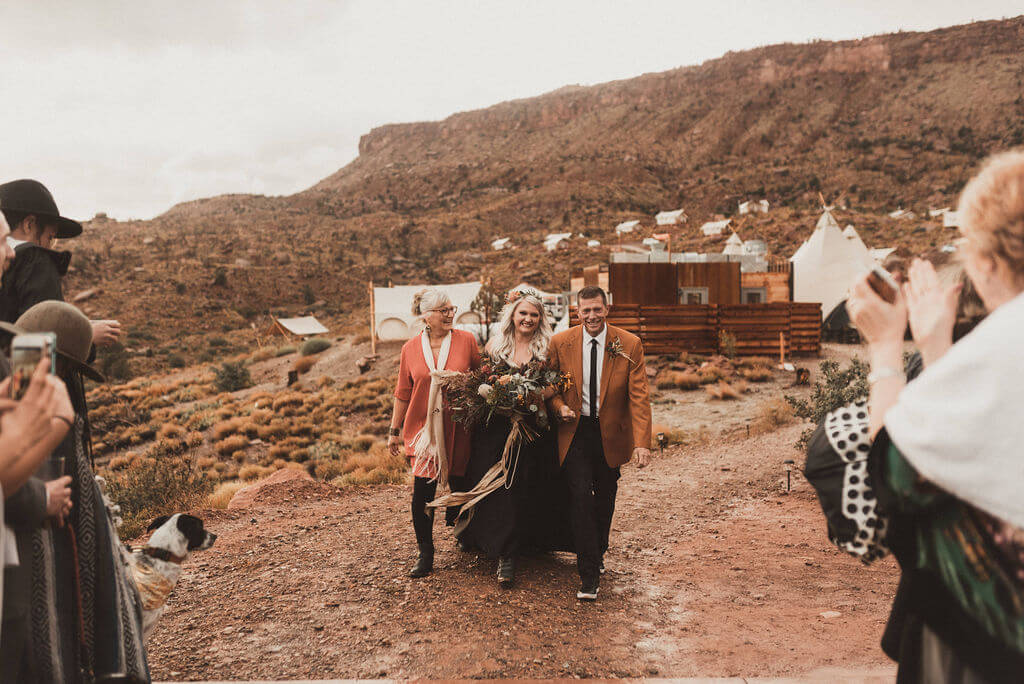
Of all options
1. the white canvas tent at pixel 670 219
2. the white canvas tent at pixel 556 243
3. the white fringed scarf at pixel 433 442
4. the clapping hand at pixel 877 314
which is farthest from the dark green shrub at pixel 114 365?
the white canvas tent at pixel 670 219

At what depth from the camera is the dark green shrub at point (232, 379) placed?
919 inches

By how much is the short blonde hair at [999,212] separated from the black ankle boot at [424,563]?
4.31m

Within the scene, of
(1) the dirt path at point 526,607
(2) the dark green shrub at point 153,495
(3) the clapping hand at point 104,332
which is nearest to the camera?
(3) the clapping hand at point 104,332

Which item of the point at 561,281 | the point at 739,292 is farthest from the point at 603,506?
the point at 561,281

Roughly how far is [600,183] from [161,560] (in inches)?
3234

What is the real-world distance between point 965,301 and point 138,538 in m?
7.99

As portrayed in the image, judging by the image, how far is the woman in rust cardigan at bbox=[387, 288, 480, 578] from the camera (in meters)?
4.64

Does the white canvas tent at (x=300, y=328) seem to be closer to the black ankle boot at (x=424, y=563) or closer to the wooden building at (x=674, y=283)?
the wooden building at (x=674, y=283)

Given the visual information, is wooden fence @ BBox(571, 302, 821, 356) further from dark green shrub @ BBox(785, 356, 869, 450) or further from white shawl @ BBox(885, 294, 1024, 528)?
white shawl @ BBox(885, 294, 1024, 528)

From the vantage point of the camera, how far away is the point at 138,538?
721 centimetres

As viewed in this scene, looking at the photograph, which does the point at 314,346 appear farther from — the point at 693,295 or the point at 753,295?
the point at 753,295

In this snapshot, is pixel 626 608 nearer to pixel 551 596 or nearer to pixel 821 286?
pixel 551 596

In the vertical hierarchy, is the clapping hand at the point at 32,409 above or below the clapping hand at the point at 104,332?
below

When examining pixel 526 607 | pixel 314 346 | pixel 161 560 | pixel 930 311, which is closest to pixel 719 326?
pixel 314 346
